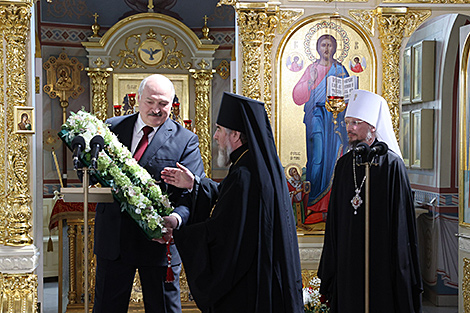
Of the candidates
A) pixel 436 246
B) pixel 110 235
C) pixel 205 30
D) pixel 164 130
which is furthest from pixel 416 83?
pixel 110 235

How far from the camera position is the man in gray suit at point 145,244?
11.9 feet

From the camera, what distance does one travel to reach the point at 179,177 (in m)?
3.55

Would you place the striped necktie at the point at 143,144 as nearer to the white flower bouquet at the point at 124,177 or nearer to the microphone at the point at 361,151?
the white flower bouquet at the point at 124,177

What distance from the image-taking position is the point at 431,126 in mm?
6992

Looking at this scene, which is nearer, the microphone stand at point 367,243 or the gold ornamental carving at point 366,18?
the microphone stand at point 367,243

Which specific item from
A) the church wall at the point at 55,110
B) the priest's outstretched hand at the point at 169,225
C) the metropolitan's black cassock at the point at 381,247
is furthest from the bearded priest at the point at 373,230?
the church wall at the point at 55,110

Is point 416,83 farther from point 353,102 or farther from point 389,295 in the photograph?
point 389,295

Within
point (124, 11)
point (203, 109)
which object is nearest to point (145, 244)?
point (203, 109)

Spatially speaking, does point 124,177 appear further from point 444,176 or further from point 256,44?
point 444,176

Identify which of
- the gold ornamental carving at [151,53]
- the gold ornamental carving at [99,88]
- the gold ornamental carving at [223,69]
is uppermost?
the gold ornamental carving at [151,53]

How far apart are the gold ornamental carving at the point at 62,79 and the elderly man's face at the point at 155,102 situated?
15.7 feet

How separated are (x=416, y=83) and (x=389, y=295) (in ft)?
12.6

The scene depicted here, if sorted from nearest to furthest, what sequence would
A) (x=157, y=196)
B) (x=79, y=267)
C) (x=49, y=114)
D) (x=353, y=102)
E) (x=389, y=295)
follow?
1. (x=157, y=196)
2. (x=389, y=295)
3. (x=353, y=102)
4. (x=79, y=267)
5. (x=49, y=114)

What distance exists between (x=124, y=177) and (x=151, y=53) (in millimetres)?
5127
